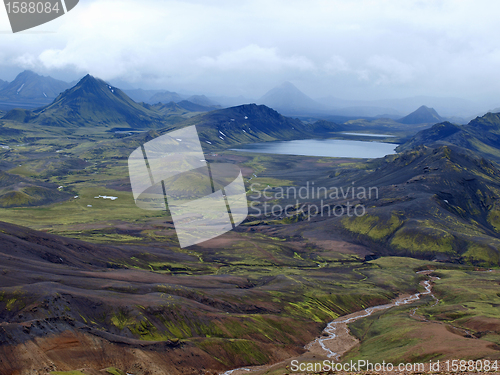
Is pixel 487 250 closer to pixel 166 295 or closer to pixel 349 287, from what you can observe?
pixel 349 287

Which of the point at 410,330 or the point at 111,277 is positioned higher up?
the point at 111,277

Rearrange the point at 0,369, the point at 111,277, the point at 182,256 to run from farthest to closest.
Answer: the point at 182,256
the point at 111,277
the point at 0,369

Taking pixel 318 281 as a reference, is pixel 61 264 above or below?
above

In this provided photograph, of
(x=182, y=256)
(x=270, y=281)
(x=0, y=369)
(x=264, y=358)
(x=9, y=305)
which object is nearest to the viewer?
(x=0, y=369)

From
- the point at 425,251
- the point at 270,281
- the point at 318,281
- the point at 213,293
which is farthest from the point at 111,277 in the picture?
the point at 425,251

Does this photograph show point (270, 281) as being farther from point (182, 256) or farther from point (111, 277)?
point (111, 277)

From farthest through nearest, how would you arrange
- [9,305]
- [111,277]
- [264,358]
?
[111,277], [264,358], [9,305]

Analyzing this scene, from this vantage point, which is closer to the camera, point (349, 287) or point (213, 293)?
point (213, 293)

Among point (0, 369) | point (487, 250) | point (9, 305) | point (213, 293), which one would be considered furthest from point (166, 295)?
point (487, 250)

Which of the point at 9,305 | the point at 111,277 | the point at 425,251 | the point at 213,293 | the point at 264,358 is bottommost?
the point at 425,251
